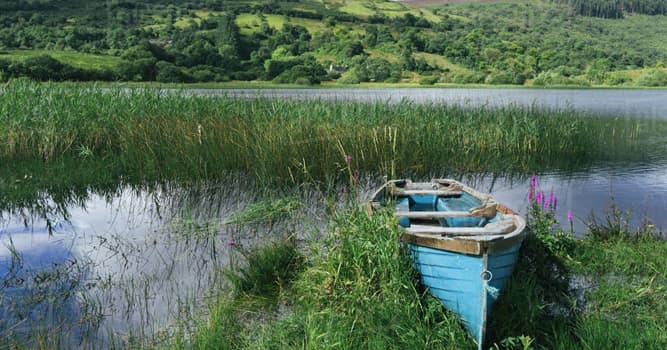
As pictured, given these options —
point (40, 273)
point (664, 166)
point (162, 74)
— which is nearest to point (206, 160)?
point (40, 273)

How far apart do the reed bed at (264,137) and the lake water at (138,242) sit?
787mm

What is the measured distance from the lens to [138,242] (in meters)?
6.62

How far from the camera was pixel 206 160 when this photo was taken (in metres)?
10.3

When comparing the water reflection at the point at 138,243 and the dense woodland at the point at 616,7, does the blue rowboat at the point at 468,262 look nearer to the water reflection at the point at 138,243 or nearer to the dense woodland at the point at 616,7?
the water reflection at the point at 138,243

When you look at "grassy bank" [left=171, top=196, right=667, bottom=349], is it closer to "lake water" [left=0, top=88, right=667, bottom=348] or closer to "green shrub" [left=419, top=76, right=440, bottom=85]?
"lake water" [left=0, top=88, right=667, bottom=348]

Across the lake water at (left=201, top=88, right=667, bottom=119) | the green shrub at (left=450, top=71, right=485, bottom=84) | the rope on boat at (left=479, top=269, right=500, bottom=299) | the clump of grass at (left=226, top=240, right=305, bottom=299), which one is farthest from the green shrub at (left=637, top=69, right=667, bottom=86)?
the rope on boat at (left=479, top=269, right=500, bottom=299)

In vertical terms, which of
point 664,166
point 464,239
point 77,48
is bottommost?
point 664,166

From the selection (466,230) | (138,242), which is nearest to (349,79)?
(138,242)

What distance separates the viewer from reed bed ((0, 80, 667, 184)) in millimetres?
10250

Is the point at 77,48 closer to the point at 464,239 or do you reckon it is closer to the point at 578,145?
the point at 578,145

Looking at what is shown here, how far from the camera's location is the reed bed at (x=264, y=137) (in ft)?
33.6

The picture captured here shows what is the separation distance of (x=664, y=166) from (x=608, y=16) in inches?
6127

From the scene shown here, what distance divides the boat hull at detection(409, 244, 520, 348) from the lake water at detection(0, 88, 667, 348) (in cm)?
192

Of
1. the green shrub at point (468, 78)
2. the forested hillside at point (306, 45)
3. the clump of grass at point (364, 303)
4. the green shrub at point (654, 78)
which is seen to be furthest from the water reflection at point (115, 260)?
the green shrub at point (654, 78)
